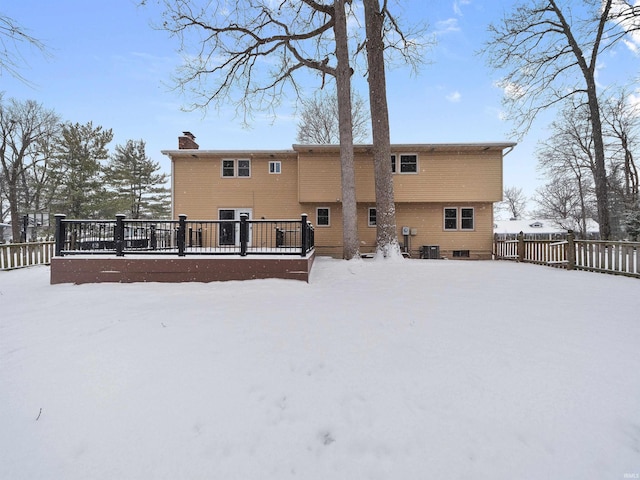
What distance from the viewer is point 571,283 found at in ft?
22.1

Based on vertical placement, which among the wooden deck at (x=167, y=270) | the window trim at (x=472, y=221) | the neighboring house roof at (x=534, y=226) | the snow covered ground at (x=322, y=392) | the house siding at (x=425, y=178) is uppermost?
the house siding at (x=425, y=178)

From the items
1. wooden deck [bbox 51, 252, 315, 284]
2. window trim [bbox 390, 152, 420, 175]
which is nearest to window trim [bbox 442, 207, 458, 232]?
window trim [bbox 390, 152, 420, 175]

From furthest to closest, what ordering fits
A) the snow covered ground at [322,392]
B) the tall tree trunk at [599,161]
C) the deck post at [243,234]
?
the tall tree trunk at [599,161], the deck post at [243,234], the snow covered ground at [322,392]

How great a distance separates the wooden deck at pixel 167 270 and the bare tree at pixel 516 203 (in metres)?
52.4

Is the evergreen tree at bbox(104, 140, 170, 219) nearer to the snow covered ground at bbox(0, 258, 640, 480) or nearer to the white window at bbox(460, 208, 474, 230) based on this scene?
the white window at bbox(460, 208, 474, 230)

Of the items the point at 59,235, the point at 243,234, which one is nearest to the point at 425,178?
the point at 243,234

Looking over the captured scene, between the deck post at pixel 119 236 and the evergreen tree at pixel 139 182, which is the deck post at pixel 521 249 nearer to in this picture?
the deck post at pixel 119 236

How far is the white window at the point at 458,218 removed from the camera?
1457 cm

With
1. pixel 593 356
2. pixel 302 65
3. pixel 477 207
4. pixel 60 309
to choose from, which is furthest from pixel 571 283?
pixel 302 65

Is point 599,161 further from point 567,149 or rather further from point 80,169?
point 80,169

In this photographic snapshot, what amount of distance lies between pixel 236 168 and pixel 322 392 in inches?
534

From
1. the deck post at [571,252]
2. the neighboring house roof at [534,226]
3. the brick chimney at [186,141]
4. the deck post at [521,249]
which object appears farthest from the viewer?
the neighboring house roof at [534,226]

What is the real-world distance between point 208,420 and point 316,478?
96cm

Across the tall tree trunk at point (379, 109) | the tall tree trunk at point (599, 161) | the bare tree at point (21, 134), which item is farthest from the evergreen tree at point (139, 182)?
the tall tree trunk at point (599, 161)
